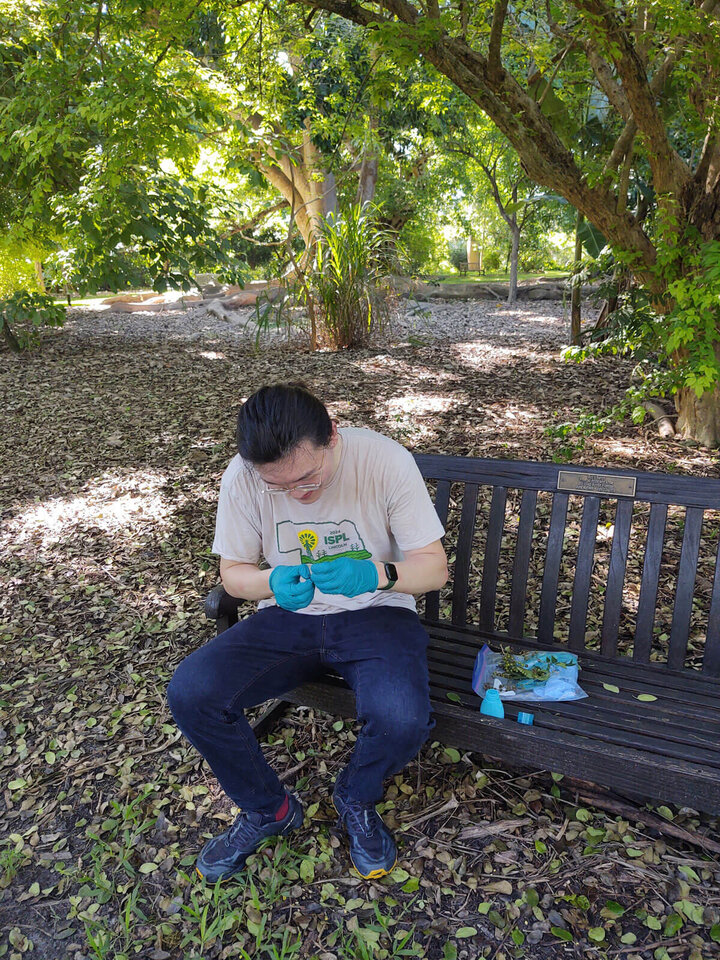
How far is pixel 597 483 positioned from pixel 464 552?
1.68 ft

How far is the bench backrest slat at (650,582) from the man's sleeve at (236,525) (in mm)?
1230

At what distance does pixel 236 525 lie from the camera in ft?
6.77

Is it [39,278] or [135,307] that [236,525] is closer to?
[39,278]

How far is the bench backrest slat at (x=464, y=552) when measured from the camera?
2.42 metres

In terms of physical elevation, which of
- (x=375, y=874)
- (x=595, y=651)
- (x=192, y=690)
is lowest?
(x=375, y=874)

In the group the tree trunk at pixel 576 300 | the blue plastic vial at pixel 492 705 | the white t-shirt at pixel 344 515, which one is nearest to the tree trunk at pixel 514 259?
the tree trunk at pixel 576 300

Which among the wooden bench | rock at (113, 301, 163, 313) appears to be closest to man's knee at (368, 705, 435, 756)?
A: the wooden bench

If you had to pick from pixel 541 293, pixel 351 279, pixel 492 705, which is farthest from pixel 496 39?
pixel 541 293

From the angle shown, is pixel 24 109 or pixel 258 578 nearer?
pixel 258 578

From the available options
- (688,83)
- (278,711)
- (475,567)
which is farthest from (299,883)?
(688,83)

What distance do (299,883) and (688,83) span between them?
442cm

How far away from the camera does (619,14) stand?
329 cm

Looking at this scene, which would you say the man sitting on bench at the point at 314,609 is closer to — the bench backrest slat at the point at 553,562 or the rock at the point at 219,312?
the bench backrest slat at the point at 553,562

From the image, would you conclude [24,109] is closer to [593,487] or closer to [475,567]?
[475,567]
